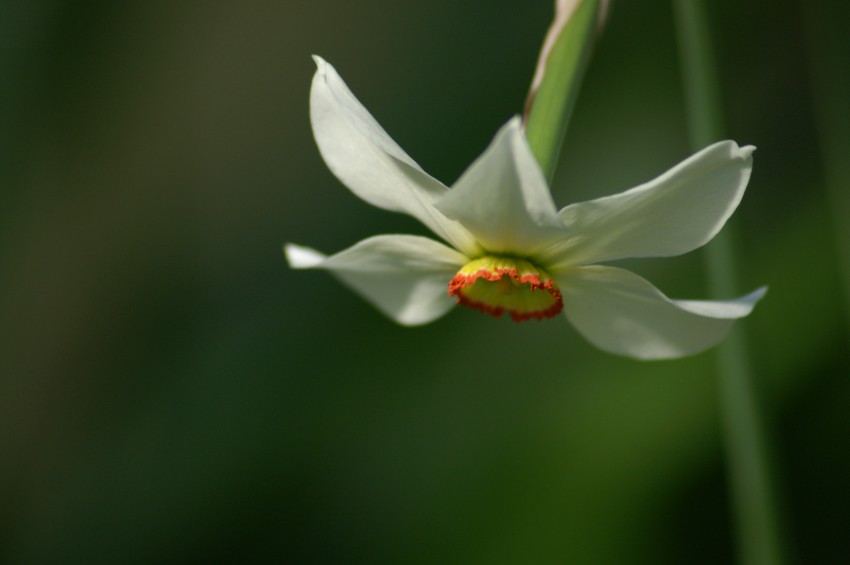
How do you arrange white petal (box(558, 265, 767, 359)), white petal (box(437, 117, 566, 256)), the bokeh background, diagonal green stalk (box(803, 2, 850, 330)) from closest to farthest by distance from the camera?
white petal (box(437, 117, 566, 256))
white petal (box(558, 265, 767, 359))
diagonal green stalk (box(803, 2, 850, 330))
the bokeh background

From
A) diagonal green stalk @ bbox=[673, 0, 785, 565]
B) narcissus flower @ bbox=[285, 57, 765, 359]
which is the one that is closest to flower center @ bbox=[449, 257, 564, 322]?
narcissus flower @ bbox=[285, 57, 765, 359]

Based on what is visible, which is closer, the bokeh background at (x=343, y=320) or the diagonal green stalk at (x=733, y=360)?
the diagonal green stalk at (x=733, y=360)

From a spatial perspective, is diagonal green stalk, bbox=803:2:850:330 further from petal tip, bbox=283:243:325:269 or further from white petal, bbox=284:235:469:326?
petal tip, bbox=283:243:325:269

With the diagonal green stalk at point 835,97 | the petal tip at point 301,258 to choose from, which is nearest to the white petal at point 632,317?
the petal tip at point 301,258

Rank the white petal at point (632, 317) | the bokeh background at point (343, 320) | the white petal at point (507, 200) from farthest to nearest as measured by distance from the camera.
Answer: the bokeh background at point (343, 320), the white petal at point (632, 317), the white petal at point (507, 200)

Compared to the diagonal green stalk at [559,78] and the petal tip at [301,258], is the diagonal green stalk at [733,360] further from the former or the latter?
the petal tip at [301,258]

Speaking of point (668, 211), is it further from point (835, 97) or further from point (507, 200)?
point (835, 97)

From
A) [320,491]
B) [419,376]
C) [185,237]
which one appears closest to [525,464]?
[419,376]
